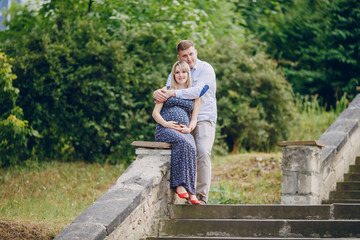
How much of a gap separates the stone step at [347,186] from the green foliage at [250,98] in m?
5.00

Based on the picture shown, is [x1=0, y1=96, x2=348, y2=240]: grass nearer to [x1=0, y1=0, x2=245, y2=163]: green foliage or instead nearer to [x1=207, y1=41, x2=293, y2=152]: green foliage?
[x1=0, y1=0, x2=245, y2=163]: green foliage

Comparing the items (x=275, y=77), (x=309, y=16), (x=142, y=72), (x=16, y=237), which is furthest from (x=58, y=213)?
(x=309, y=16)

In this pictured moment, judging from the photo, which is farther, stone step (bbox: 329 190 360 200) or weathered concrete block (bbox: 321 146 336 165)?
stone step (bbox: 329 190 360 200)

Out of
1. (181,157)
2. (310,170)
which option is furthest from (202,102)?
(310,170)

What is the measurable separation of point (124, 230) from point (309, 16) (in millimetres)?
15416

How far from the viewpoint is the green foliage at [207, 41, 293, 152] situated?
11.8 m

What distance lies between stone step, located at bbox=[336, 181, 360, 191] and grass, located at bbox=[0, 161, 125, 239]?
3804 mm

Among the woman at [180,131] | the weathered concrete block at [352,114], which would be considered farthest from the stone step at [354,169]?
the woman at [180,131]

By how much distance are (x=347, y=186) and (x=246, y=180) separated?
2.38 metres

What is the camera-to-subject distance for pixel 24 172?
29.1 feet

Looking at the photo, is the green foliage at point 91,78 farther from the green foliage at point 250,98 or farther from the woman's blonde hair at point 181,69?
the woman's blonde hair at point 181,69

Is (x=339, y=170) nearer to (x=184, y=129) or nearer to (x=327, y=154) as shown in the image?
(x=327, y=154)

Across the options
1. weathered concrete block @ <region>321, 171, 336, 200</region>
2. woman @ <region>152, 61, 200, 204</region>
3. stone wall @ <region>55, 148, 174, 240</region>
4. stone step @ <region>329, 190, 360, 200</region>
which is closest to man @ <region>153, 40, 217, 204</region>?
woman @ <region>152, 61, 200, 204</region>

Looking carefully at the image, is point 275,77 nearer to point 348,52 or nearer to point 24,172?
point 348,52
